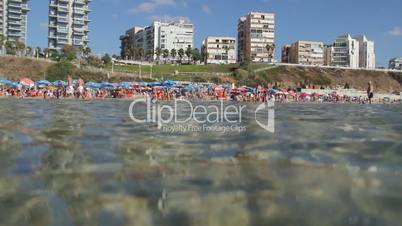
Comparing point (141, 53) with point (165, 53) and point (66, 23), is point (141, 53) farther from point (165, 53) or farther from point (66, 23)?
point (66, 23)

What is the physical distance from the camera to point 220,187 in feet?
15.7

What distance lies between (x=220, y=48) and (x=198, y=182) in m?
180

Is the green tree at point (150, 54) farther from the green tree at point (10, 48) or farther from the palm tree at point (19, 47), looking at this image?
the green tree at point (10, 48)

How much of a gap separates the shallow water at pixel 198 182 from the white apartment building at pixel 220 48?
170 metres

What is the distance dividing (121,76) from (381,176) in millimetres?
104156

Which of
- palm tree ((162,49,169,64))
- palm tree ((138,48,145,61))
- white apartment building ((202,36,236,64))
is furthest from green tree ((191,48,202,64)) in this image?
white apartment building ((202,36,236,64))

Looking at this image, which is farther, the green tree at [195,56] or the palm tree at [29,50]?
the green tree at [195,56]

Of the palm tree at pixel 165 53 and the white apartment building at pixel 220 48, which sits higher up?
the white apartment building at pixel 220 48

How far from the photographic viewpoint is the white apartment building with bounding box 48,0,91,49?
152750mm

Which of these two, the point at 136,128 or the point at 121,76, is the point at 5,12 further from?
the point at 136,128

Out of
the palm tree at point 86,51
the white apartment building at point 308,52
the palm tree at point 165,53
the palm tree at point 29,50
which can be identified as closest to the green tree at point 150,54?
the palm tree at point 165,53

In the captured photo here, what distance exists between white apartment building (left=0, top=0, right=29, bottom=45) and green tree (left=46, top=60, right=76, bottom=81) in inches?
2335

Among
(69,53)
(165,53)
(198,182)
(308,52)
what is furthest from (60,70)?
(308,52)

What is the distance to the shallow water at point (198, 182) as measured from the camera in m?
3.89
